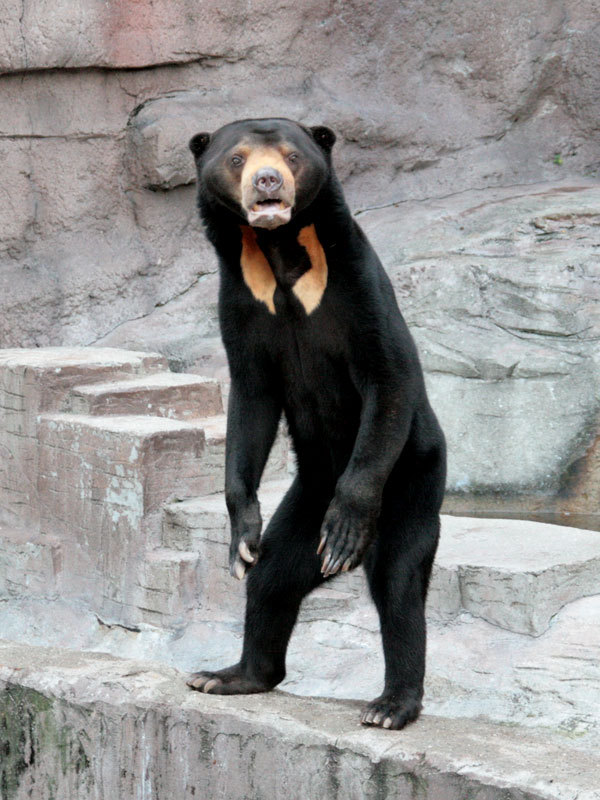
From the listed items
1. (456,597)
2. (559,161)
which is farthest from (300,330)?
(559,161)

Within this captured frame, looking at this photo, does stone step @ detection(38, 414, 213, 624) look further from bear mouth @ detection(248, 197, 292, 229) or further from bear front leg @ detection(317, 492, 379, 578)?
bear mouth @ detection(248, 197, 292, 229)

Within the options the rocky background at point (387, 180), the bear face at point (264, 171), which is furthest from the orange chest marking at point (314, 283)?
the rocky background at point (387, 180)

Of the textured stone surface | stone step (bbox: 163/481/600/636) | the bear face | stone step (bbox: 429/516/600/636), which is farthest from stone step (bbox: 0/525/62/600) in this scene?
the bear face

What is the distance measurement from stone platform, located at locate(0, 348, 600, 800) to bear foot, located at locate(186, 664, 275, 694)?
5 centimetres

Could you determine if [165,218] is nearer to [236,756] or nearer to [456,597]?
[456,597]

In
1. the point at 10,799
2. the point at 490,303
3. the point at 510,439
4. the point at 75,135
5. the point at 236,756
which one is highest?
the point at 75,135

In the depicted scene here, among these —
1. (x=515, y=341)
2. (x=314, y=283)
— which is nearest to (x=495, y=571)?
(x=314, y=283)

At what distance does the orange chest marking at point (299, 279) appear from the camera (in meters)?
3.66

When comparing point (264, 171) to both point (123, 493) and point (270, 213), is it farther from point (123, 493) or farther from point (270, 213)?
point (123, 493)

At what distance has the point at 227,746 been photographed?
3730mm

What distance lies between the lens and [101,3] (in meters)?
8.98

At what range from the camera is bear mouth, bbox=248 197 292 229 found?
345 cm

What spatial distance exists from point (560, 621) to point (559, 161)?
228 inches

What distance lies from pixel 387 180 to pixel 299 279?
6.50 metres
